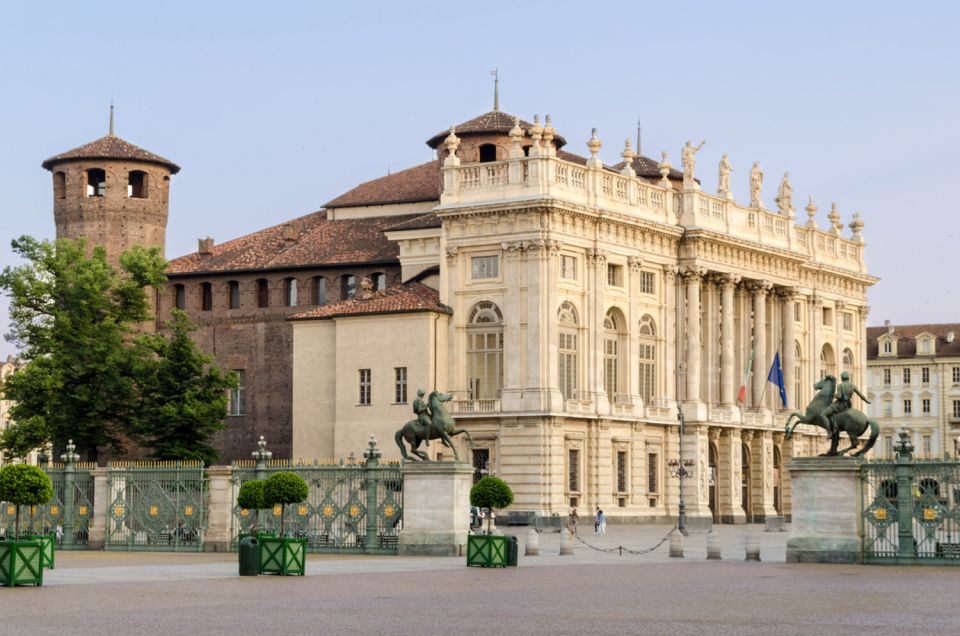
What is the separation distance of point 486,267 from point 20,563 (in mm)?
44500

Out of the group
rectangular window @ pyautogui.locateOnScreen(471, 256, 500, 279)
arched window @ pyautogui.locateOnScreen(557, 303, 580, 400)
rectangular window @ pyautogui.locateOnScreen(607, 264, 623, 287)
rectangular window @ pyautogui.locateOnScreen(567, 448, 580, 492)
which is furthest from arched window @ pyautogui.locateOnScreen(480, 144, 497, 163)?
rectangular window @ pyautogui.locateOnScreen(567, 448, 580, 492)

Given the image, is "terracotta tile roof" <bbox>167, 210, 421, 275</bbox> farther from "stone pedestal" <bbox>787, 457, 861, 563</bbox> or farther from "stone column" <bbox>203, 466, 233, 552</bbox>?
"stone pedestal" <bbox>787, 457, 861, 563</bbox>

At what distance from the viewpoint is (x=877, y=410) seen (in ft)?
458

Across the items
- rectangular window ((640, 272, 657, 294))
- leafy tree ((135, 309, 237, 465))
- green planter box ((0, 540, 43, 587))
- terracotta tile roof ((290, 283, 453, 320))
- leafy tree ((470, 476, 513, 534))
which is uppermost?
rectangular window ((640, 272, 657, 294))

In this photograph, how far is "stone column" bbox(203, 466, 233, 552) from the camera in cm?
4606

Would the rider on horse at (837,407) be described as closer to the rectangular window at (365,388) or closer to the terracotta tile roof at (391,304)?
the terracotta tile roof at (391,304)

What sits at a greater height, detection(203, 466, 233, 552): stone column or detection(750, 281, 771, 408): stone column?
detection(750, 281, 771, 408): stone column

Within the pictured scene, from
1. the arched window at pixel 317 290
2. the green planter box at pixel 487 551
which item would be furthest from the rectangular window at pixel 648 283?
the green planter box at pixel 487 551

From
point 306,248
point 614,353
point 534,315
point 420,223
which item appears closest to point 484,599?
point 534,315

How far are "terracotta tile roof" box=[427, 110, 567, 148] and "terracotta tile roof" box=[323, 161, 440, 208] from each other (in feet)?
8.79

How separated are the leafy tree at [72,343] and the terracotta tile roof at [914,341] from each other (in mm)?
79720

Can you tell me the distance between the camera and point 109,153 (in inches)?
3455

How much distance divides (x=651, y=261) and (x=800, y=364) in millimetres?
16277

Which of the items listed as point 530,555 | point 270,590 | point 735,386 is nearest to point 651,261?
point 735,386
